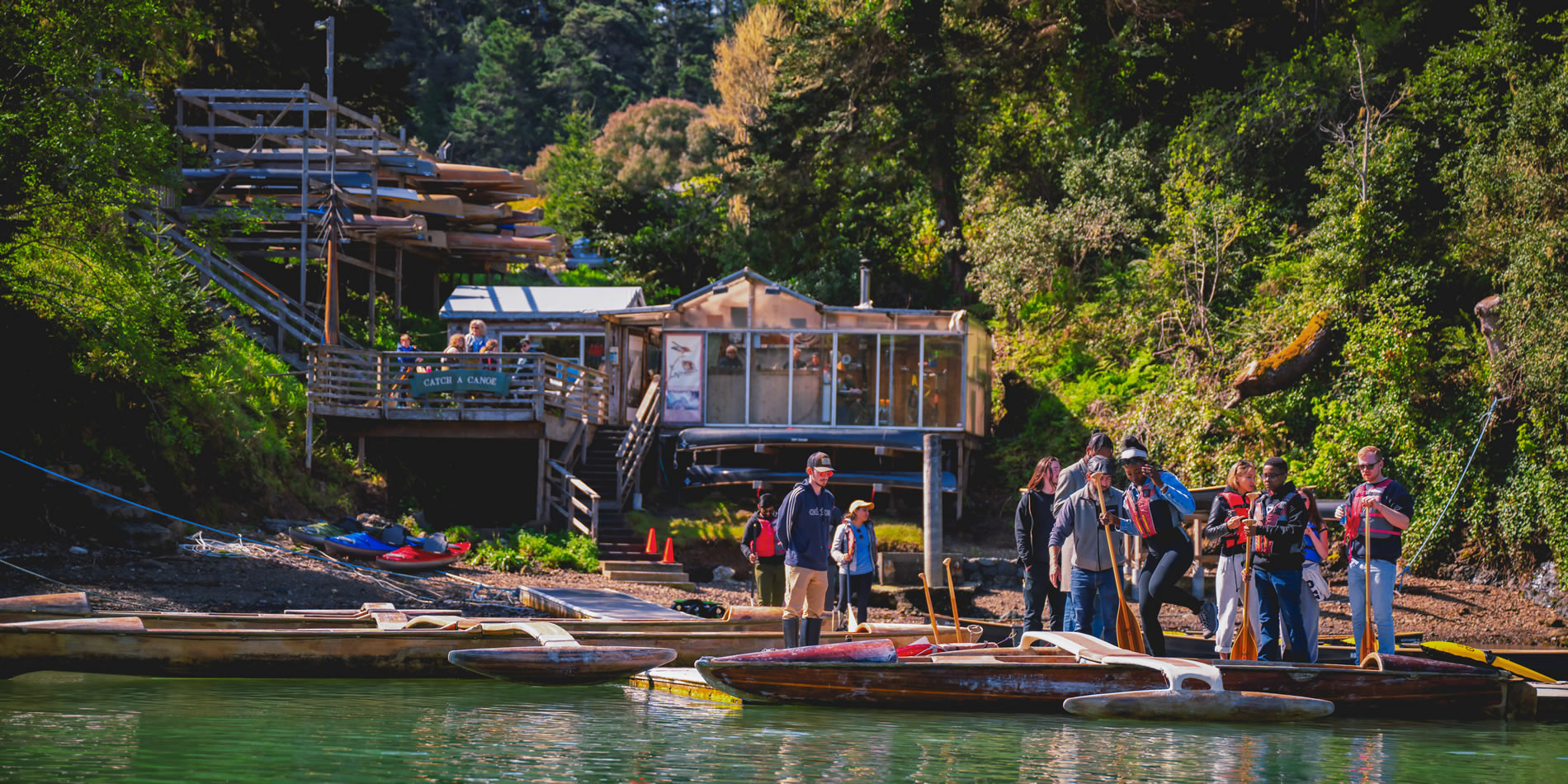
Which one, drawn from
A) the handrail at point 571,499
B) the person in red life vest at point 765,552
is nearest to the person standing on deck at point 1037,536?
the person in red life vest at point 765,552

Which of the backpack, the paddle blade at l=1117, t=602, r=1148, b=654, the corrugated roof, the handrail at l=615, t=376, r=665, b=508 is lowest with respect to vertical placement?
the paddle blade at l=1117, t=602, r=1148, b=654

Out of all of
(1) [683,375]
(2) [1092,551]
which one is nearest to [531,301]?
(1) [683,375]

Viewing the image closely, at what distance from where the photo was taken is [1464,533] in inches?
906

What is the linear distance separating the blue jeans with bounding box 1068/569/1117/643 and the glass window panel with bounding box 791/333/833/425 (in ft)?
51.5

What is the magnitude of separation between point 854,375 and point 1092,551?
52.5 ft

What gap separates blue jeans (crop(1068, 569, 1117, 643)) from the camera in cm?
1137

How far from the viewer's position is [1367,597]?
11.3 metres

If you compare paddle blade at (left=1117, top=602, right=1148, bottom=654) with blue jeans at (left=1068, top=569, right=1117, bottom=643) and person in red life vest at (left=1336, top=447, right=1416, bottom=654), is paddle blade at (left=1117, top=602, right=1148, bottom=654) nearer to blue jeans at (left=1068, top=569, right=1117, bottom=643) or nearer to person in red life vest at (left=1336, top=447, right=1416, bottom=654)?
blue jeans at (left=1068, top=569, right=1117, bottom=643)

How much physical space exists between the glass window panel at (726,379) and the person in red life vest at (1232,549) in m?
15.8

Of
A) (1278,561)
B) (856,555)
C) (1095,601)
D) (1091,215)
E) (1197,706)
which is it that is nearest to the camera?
(1197,706)

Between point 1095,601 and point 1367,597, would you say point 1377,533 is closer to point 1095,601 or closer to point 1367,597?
point 1367,597

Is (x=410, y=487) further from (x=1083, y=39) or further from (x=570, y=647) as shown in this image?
(x=1083, y=39)

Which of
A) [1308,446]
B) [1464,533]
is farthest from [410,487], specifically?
[1464,533]

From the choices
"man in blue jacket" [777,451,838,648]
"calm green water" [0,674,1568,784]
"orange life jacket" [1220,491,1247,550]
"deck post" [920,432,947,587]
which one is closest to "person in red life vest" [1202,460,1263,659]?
"orange life jacket" [1220,491,1247,550]
